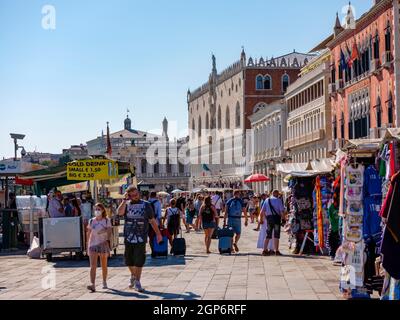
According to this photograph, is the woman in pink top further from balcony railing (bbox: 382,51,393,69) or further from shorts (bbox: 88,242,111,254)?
balcony railing (bbox: 382,51,393,69)

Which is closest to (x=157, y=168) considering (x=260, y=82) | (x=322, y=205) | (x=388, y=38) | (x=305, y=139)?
(x=260, y=82)

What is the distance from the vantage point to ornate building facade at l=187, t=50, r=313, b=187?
88.6 metres

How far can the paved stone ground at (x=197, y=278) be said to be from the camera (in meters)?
12.3

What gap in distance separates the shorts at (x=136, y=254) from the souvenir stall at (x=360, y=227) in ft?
10.3

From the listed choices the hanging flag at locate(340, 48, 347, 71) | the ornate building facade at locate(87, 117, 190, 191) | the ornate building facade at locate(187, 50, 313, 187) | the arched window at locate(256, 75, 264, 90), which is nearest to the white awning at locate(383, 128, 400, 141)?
the hanging flag at locate(340, 48, 347, 71)

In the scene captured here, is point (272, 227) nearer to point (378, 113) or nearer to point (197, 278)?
point (197, 278)

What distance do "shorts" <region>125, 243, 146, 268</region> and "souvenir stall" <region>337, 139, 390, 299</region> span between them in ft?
10.3

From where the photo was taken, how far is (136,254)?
13.0m

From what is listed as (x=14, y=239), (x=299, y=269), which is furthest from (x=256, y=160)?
(x=299, y=269)
